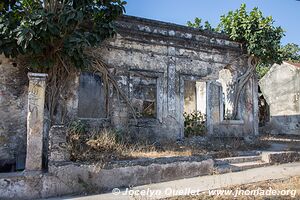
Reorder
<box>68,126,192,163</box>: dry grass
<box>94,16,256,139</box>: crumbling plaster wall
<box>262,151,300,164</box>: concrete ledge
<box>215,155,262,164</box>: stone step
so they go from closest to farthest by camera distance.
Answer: <box>68,126,192,163</box>: dry grass, <box>215,155,262,164</box>: stone step, <box>262,151,300,164</box>: concrete ledge, <box>94,16,256,139</box>: crumbling plaster wall

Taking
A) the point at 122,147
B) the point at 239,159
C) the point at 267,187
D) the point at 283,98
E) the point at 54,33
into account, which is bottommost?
the point at 267,187

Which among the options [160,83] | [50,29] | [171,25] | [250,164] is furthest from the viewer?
[171,25]

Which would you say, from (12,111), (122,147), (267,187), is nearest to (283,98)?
(267,187)

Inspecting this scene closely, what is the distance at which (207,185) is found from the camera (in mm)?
5398

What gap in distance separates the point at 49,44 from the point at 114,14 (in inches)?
74.6

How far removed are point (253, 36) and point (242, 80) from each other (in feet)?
5.33

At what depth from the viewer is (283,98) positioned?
653 inches

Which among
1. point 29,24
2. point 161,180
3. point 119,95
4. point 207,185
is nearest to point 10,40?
point 29,24

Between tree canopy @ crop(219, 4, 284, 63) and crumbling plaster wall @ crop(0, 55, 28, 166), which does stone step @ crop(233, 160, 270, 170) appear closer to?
tree canopy @ crop(219, 4, 284, 63)

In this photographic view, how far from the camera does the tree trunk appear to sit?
1012 centimetres

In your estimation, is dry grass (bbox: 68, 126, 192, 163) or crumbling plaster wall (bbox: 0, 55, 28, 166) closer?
dry grass (bbox: 68, 126, 192, 163)

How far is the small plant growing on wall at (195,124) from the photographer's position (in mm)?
9195

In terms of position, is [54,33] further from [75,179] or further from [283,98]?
[283,98]

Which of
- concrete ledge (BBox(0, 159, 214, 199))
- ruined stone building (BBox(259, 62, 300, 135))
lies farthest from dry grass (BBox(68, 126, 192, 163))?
ruined stone building (BBox(259, 62, 300, 135))
